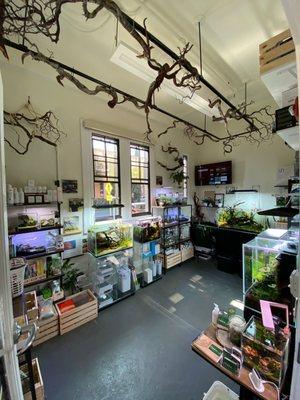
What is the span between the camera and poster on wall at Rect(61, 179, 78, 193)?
9.96 ft

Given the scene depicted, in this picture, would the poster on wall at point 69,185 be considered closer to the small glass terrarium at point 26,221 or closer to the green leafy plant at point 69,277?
the small glass terrarium at point 26,221

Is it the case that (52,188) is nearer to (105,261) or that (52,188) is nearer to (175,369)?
(105,261)

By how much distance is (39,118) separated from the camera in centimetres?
272

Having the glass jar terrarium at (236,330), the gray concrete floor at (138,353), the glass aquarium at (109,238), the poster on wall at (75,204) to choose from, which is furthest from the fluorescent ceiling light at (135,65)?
the gray concrete floor at (138,353)

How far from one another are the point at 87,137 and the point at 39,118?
0.78 meters

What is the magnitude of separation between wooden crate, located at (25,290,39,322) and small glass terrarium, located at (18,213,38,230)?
0.88 meters

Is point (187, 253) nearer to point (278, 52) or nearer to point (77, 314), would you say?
point (77, 314)

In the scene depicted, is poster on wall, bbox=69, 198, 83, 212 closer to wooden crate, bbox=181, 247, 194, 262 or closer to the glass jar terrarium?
the glass jar terrarium

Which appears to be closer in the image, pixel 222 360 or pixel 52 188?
pixel 222 360

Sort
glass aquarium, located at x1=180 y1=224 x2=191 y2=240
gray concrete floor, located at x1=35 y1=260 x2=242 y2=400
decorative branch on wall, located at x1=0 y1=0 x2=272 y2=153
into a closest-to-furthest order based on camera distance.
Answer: decorative branch on wall, located at x1=0 y1=0 x2=272 y2=153
gray concrete floor, located at x1=35 y1=260 x2=242 y2=400
glass aquarium, located at x1=180 y1=224 x2=191 y2=240

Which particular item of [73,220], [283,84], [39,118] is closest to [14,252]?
[73,220]

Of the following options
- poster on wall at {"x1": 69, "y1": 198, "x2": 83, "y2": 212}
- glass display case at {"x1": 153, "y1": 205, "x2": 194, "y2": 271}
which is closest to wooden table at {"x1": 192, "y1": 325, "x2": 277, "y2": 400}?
poster on wall at {"x1": 69, "y1": 198, "x2": 83, "y2": 212}

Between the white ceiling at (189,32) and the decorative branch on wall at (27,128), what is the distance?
2.77 feet

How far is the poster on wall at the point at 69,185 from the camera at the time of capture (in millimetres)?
3035
